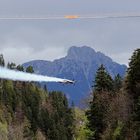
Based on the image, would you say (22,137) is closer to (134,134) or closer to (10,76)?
(134,134)

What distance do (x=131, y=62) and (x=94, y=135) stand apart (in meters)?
14.5

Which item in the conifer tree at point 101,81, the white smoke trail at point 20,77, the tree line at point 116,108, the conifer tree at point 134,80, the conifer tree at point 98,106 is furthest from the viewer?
the conifer tree at point 101,81

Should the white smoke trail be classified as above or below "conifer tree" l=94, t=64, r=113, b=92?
below

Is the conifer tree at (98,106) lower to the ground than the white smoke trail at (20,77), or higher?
higher

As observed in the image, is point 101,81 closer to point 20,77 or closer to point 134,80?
point 134,80

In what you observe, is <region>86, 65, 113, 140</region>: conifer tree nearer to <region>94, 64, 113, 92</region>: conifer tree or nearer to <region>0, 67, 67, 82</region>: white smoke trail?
<region>94, 64, 113, 92</region>: conifer tree

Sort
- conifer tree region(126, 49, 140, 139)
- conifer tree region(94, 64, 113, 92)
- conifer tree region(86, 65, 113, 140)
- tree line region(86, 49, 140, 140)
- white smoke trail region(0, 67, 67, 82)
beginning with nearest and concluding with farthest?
white smoke trail region(0, 67, 67, 82), tree line region(86, 49, 140, 140), conifer tree region(126, 49, 140, 139), conifer tree region(86, 65, 113, 140), conifer tree region(94, 64, 113, 92)

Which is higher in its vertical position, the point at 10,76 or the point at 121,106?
the point at 121,106

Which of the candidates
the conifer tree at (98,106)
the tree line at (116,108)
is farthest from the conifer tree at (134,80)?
the conifer tree at (98,106)

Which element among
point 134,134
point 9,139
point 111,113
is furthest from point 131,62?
point 9,139

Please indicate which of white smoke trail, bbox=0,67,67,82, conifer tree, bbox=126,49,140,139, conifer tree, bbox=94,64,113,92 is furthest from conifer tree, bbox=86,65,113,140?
white smoke trail, bbox=0,67,67,82

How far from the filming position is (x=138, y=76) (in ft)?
259

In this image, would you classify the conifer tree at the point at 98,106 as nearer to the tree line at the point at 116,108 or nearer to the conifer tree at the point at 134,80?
the tree line at the point at 116,108

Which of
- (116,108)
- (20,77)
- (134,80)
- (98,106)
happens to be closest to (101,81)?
(98,106)
